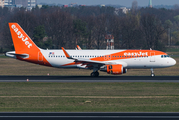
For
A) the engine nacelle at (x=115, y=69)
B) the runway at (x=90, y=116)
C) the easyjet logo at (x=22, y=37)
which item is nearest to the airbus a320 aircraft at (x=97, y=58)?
the easyjet logo at (x=22, y=37)

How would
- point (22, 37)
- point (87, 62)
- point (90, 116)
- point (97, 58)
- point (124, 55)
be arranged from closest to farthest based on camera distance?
point (90, 116) → point (87, 62) → point (124, 55) → point (97, 58) → point (22, 37)

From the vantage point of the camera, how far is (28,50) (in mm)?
47156

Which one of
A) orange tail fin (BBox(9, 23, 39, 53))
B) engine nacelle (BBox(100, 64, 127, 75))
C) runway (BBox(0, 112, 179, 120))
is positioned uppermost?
orange tail fin (BBox(9, 23, 39, 53))

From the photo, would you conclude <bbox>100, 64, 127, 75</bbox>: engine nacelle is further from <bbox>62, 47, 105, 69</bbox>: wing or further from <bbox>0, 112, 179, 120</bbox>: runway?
<bbox>0, 112, 179, 120</bbox>: runway

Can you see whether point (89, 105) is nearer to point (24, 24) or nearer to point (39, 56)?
point (39, 56)

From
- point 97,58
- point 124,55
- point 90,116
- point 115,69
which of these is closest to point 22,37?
point 97,58

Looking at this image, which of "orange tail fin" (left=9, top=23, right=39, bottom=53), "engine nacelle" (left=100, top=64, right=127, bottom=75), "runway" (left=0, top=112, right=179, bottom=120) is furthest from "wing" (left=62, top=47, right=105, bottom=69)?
"runway" (left=0, top=112, right=179, bottom=120)

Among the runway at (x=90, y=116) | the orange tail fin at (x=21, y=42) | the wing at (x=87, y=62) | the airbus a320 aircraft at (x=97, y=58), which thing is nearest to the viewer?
the runway at (x=90, y=116)

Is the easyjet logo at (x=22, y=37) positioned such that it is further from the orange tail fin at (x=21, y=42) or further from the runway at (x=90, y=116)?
the runway at (x=90, y=116)

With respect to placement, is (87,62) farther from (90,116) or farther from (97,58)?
(90,116)

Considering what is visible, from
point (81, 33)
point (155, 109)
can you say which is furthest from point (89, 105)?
point (81, 33)

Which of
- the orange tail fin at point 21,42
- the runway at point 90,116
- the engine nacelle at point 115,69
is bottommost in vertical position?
the runway at point 90,116

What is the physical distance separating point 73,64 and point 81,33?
85232 millimetres

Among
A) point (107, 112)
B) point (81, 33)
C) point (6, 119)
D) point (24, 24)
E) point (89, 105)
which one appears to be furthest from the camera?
point (24, 24)
